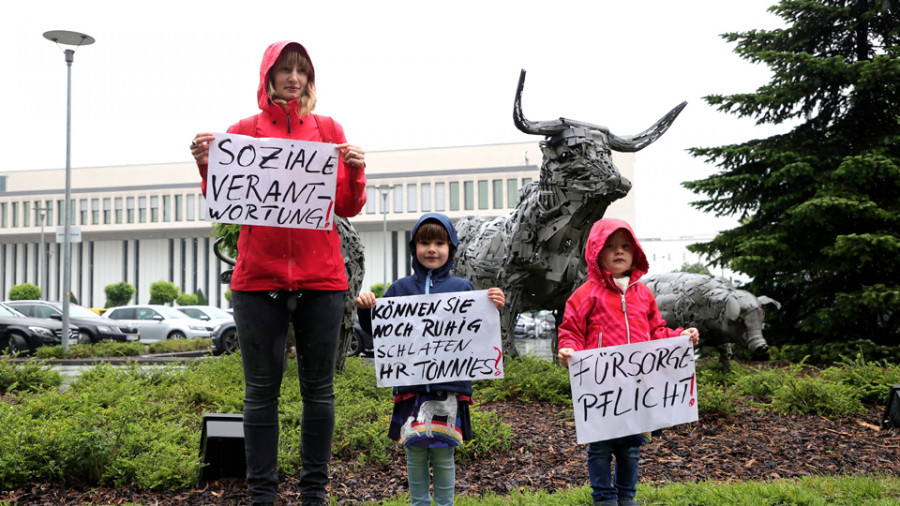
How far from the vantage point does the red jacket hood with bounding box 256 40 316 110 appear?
3.46m

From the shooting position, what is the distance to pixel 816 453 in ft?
17.3

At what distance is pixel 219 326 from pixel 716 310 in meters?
11.2

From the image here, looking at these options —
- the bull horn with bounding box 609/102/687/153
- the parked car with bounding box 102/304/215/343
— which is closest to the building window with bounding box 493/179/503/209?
the parked car with bounding box 102/304/215/343

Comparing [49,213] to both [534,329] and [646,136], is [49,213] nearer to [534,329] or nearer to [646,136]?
[534,329]

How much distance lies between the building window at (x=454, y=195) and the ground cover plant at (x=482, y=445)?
55136 mm

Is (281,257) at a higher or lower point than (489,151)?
lower

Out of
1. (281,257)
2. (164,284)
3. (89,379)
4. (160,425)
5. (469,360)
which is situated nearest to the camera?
(281,257)

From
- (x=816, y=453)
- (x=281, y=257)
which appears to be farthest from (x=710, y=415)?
(x=281, y=257)

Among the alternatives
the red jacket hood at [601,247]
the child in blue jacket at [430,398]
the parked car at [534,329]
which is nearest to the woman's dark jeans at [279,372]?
the child in blue jacket at [430,398]

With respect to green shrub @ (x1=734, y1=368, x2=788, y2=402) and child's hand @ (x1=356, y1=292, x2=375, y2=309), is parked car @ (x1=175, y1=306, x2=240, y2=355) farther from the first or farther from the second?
child's hand @ (x1=356, y1=292, x2=375, y2=309)

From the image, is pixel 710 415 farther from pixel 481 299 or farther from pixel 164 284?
pixel 164 284

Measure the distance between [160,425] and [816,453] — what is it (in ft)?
15.8

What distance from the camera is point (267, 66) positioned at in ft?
11.4

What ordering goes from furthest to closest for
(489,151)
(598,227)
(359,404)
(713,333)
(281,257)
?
1. (489,151)
2. (713,333)
3. (359,404)
4. (598,227)
5. (281,257)
